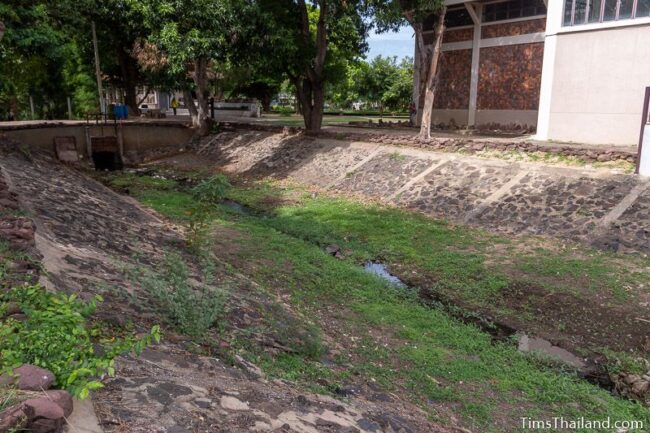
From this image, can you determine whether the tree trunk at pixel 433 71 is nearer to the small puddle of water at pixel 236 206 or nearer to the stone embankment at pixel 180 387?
the small puddle of water at pixel 236 206

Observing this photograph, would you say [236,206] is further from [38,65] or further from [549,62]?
[38,65]

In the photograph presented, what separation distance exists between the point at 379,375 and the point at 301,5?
19000 millimetres

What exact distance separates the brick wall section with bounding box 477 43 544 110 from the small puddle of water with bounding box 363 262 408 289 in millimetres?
16257

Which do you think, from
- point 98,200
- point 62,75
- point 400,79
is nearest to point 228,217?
point 98,200

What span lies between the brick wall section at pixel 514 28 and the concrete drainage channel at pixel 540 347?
18.7 metres

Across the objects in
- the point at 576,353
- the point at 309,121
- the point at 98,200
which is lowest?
the point at 576,353

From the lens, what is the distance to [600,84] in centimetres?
1803

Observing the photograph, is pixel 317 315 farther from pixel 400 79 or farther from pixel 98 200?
pixel 400 79

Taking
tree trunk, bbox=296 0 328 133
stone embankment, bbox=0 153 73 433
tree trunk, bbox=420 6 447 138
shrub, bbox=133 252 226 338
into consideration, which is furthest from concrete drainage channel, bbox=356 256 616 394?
tree trunk, bbox=296 0 328 133

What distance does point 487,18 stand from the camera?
2572 cm

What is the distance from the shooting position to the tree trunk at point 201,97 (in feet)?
84.2

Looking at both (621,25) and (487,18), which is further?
(487,18)

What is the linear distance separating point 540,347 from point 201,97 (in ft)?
77.0

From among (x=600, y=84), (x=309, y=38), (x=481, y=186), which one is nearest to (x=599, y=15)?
(x=600, y=84)
